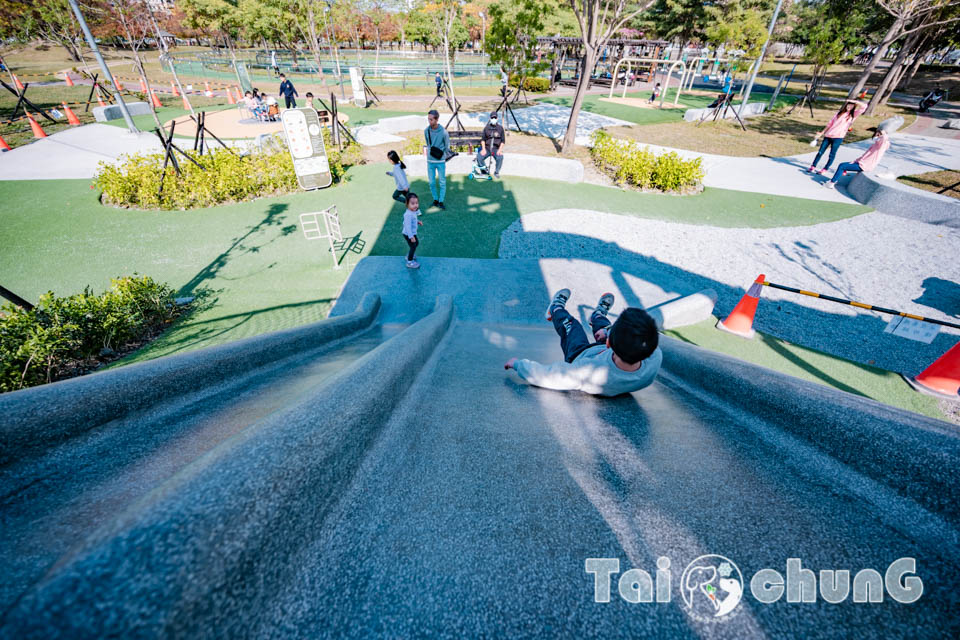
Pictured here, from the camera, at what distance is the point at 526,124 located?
1928 cm

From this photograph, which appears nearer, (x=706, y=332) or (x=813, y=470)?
(x=813, y=470)

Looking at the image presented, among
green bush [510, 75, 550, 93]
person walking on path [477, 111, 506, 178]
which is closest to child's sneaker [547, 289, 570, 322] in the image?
person walking on path [477, 111, 506, 178]

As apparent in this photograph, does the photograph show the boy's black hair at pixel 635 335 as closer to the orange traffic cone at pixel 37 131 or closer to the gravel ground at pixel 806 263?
the gravel ground at pixel 806 263

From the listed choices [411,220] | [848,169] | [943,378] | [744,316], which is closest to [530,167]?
[411,220]

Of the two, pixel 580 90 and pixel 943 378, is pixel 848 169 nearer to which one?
pixel 580 90

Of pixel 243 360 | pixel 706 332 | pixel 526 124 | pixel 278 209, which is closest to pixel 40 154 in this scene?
pixel 278 209

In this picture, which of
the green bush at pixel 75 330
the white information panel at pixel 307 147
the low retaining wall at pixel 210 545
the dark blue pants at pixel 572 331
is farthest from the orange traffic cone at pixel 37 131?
the low retaining wall at pixel 210 545

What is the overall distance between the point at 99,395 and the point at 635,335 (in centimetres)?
307

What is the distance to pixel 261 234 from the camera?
851cm

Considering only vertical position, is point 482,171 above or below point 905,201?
below

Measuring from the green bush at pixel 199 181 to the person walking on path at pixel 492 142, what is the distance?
214 inches

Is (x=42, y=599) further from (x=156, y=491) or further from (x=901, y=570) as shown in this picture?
(x=901, y=570)

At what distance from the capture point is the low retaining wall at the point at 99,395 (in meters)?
1.67

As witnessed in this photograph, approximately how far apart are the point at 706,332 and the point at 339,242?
23.7ft
